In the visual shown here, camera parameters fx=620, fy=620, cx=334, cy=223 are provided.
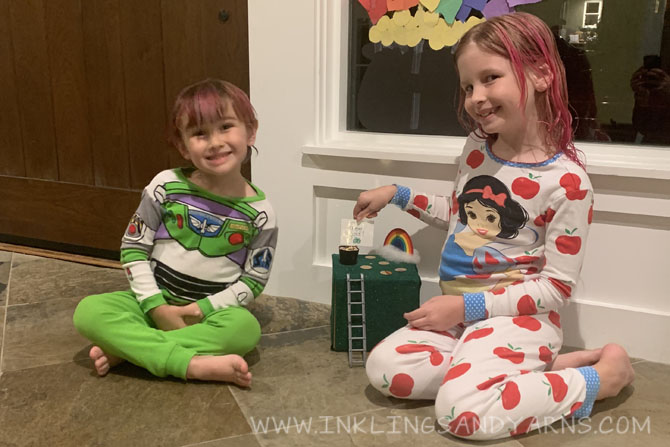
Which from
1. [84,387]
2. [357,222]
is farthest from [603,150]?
[84,387]

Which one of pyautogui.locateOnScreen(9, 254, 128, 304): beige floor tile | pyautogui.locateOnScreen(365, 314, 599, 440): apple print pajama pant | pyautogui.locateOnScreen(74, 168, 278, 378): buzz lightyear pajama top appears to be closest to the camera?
pyautogui.locateOnScreen(365, 314, 599, 440): apple print pajama pant

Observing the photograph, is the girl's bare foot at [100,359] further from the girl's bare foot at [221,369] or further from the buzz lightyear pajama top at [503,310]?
the buzz lightyear pajama top at [503,310]

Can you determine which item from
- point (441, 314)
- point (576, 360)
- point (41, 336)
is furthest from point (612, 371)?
point (41, 336)

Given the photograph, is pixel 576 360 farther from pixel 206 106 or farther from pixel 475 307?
pixel 206 106

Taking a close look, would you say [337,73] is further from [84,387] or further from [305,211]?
[84,387]

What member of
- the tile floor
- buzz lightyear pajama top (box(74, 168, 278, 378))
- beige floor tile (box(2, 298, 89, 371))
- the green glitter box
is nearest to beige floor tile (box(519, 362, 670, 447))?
the tile floor

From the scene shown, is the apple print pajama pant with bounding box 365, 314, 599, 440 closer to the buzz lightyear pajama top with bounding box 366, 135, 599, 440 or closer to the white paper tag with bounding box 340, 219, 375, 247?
the buzz lightyear pajama top with bounding box 366, 135, 599, 440

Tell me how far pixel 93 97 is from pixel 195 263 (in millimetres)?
900

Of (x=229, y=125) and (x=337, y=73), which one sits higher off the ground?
(x=337, y=73)

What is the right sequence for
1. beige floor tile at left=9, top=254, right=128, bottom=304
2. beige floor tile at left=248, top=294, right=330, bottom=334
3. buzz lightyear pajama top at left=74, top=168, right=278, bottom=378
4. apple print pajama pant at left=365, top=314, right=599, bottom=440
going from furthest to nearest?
1. beige floor tile at left=9, top=254, right=128, bottom=304
2. beige floor tile at left=248, top=294, right=330, bottom=334
3. buzz lightyear pajama top at left=74, top=168, right=278, bottom=378
4. apple print pajama pant at left=365, top=314, right=599, bottom=440

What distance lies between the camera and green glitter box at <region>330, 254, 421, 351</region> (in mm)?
1435

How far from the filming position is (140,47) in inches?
74.9

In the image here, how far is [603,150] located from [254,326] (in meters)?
0.95

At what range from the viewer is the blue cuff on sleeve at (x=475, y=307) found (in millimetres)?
1245
